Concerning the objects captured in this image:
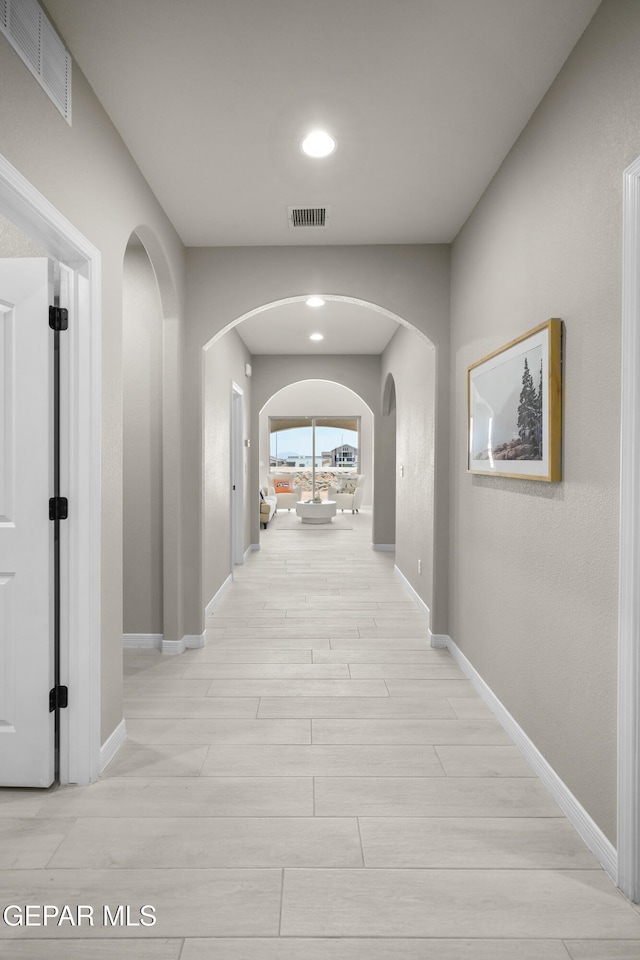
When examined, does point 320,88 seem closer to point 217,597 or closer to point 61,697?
point 61,697

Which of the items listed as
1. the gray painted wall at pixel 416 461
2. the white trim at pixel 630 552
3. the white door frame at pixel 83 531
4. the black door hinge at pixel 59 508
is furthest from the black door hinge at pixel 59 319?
the gray painted wall at pixel 416 461

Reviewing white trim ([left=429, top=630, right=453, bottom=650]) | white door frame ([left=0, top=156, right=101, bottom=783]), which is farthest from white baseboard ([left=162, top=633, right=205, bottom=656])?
white trim ([left=429, top=630, right=453, bottom=650])

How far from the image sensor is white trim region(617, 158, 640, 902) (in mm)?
1587

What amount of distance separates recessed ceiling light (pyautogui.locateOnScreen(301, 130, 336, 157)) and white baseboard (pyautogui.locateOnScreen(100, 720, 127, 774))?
9.06 ft

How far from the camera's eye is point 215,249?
3811 millimetres

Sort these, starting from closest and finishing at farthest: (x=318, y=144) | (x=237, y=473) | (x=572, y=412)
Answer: (x=572, y=412), (x=318, y=144), (x=237, y=473)

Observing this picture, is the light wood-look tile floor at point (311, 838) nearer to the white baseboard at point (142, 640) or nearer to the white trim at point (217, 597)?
the white baseboard at point (142, 640)

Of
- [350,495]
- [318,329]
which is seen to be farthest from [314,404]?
[318,329]

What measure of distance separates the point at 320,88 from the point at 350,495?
10605 mm

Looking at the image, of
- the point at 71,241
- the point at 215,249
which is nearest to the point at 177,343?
the point at 215,249

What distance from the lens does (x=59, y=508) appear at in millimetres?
2148

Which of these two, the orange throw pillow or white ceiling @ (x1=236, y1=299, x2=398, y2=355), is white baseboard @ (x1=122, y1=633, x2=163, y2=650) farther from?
the orange throw pillow

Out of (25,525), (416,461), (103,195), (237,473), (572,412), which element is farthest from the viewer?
(237,473)

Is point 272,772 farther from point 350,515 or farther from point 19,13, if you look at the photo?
point 350,515
